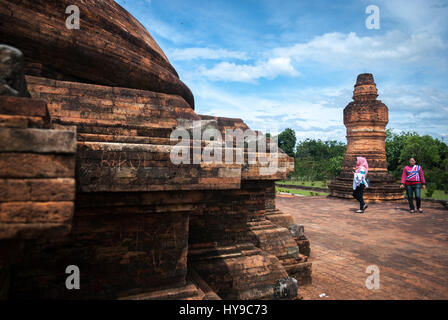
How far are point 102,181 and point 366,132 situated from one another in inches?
474

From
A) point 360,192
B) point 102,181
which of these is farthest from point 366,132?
point 102,181

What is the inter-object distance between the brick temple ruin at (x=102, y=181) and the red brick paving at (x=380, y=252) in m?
1.36

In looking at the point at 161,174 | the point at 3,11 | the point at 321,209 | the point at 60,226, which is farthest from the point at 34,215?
the point at 321,209

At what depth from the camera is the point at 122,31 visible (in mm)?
2854

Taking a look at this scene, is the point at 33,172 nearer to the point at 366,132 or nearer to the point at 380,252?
the point at 380,252

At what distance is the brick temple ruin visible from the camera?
120cm

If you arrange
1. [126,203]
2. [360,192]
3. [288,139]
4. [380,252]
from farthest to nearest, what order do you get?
[288,139], [360,192], [380,252], [126,203]

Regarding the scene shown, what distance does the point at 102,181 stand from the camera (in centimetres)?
161

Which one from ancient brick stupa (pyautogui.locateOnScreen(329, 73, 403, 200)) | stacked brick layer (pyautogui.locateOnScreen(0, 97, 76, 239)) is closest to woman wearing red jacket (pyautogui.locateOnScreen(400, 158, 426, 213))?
ancient brick stupa (pyautogui.locateOnScreen(329, 73, 403, 200))

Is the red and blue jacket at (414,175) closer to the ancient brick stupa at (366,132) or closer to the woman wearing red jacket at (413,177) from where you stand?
the woman wearing red jacket at (413,177)

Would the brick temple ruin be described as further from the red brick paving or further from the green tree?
the green tree

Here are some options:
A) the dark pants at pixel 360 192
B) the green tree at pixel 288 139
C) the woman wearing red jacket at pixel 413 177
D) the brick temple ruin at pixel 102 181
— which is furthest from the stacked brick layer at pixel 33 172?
the green tree at pixel 288 139
